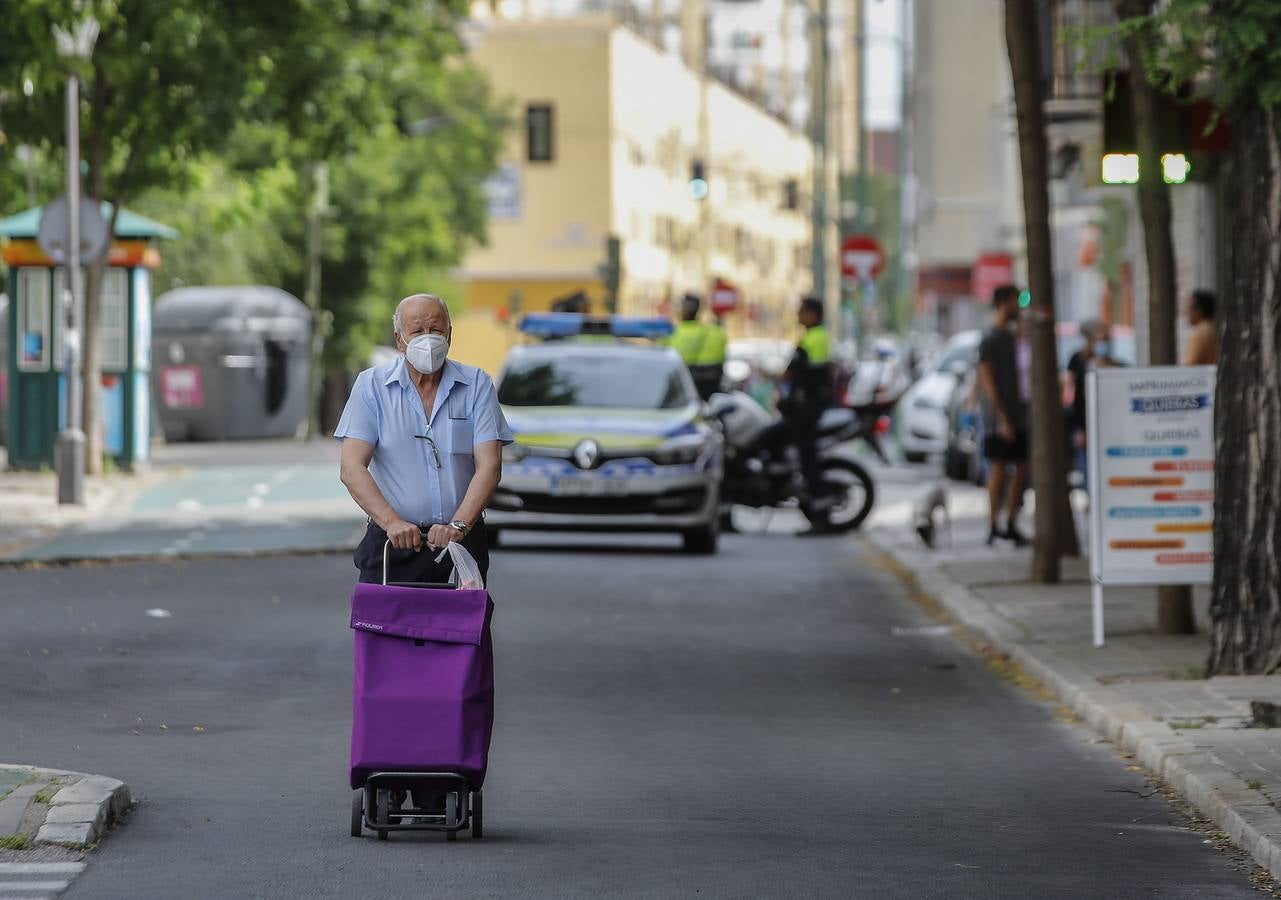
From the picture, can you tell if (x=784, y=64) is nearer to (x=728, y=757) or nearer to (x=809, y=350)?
(x=809, y=350)

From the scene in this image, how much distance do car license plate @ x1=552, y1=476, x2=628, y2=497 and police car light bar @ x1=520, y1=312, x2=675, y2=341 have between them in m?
3.18

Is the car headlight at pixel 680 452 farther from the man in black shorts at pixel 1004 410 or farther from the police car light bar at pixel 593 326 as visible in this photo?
the police car light bar at pixel 593 326

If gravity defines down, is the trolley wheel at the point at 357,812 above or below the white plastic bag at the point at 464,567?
below

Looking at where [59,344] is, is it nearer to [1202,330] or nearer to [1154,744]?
[1202,330]

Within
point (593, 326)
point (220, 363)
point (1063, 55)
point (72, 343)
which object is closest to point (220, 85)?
point (72, 343)

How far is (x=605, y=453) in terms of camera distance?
20031 millimetres

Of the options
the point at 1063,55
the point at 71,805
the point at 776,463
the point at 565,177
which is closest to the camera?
the point at 71,805

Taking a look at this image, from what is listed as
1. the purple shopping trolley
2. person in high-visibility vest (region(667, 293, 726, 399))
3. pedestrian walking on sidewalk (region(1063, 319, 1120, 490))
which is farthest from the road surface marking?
person in high-visibility vest (region(667, 293, 726, 399))

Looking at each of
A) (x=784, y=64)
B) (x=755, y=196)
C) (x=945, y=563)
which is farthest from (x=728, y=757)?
(x=784, y=64)

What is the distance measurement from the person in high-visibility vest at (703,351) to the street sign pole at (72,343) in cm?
529

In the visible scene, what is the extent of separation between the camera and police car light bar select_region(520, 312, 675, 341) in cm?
2311

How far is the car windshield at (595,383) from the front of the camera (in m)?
21.1

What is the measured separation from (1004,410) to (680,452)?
2.39 meters

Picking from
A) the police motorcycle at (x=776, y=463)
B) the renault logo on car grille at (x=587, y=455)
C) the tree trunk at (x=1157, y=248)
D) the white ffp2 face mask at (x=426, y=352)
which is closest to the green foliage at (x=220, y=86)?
the renault logo on car grille at (x=587, y=455)
